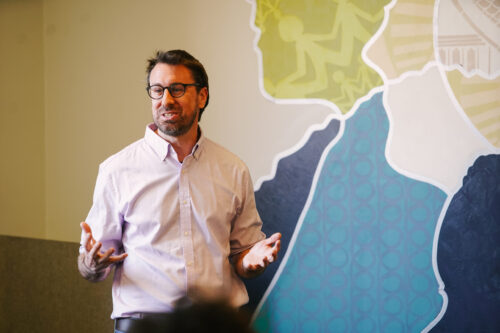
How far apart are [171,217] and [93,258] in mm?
343

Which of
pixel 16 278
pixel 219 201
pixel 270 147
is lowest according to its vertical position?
pixel 16 278

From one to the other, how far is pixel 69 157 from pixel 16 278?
81cm

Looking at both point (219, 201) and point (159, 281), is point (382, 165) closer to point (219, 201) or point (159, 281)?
point (219, 201)

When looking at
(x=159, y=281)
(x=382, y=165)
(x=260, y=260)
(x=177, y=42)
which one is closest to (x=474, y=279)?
(x=382, y=165)

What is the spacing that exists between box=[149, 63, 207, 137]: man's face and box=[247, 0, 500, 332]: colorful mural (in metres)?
0.73

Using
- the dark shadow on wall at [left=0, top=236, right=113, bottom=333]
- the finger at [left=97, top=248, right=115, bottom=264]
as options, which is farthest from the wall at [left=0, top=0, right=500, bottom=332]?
the finger at [left=97, top=248, right=115, bottom=264]

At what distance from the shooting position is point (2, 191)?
3.20 m

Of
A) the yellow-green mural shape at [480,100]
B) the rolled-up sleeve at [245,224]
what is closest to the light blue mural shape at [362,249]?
the yellow-green mural shape at [480,100]

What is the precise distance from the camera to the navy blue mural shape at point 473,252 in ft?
8.36

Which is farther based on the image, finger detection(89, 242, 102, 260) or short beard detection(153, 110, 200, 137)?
short beard detection(153, 110, 200, 137)

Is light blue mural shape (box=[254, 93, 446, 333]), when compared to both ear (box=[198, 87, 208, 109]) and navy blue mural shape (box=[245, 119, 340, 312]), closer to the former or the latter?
navy blue mural shape (box=[245, 119, 340, 312])

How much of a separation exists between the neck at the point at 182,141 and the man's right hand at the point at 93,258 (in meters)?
0.49

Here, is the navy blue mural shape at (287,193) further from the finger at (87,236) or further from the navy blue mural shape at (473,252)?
the finger at (87,236)

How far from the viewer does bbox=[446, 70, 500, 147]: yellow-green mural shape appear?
2557mm
